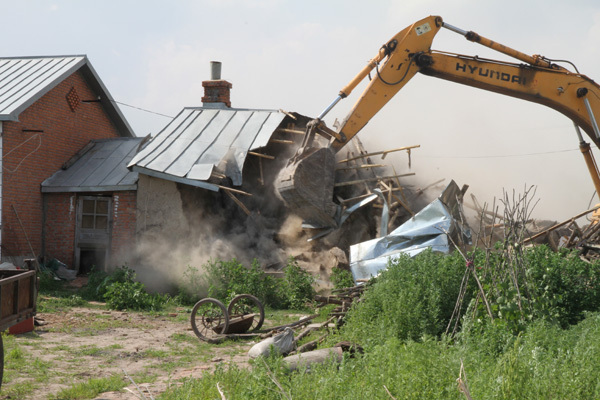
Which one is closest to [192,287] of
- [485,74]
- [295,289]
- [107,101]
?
[295,289]

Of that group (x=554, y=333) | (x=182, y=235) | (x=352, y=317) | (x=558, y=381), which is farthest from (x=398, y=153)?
(x=558, y=381)

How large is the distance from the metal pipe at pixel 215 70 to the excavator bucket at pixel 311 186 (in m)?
6.93

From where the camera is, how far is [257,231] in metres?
16.5

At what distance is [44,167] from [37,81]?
102 inches

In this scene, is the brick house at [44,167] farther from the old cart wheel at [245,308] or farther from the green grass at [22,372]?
the green grass at [22,372]

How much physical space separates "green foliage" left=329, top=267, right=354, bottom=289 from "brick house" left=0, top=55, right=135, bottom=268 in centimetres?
604

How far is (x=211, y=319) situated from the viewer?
11242 mm

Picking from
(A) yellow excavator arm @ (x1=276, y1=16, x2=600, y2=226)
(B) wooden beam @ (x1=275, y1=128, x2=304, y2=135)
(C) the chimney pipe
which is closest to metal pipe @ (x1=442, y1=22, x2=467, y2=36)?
(A) yellow excavator arm @ (x1=276, y1=16, x2=600, y2=226)

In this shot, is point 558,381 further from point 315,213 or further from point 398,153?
point 398,153

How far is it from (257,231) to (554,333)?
992 centimetres

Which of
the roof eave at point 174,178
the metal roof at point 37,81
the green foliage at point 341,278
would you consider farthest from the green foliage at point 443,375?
the metal roof at point 37,81

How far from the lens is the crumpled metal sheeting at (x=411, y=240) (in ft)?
44.2

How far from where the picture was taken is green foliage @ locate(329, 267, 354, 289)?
46.3 ft

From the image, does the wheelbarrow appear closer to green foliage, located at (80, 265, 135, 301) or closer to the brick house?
green foliage, located at (80, 265, 135, 301)
